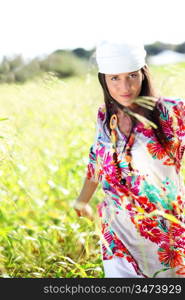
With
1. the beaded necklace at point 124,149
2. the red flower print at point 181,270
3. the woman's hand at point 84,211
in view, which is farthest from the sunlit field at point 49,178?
the red flower print at point 181,270

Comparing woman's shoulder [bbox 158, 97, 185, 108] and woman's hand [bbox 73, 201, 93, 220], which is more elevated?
woman's shoulder [bbox 158, 97, 185, 108]

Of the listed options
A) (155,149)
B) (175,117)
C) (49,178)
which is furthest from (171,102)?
(49,178)

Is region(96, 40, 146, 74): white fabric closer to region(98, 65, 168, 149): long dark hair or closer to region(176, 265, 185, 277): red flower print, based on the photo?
region(98, 65, 168, 149): long dark hair

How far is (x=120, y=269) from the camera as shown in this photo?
1731mm

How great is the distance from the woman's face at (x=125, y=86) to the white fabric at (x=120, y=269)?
47 centimetres

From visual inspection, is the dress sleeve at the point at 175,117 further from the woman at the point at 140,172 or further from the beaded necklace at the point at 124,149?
the beaded necklace at the point at 124,149

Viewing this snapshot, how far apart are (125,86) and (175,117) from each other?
7.5 inches

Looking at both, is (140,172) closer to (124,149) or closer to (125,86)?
(124,149)

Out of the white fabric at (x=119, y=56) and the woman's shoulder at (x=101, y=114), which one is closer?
the white fabric at (x=119, y=56)

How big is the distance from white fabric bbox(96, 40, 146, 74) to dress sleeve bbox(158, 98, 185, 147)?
0.48ft

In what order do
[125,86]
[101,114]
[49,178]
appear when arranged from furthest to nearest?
1. [49,178]
2. [101,114]
3. [125,86]

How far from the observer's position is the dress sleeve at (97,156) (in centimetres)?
184

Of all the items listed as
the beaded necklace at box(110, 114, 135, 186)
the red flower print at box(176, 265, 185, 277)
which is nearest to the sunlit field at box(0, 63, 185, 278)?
the beaded necklace at box(110, 114, 135, 186)

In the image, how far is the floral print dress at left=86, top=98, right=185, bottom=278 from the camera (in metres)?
1.72
